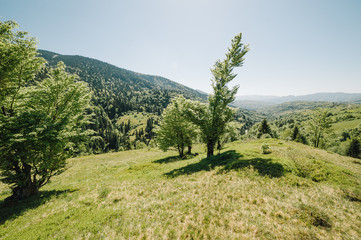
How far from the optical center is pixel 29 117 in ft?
39.9

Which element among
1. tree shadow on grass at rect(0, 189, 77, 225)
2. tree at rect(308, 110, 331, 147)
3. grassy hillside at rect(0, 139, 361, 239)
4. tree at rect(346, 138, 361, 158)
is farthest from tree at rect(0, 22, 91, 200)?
tree at rect(346, 138, 361, 158)

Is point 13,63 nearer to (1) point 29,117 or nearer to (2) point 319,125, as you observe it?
(1) point 29,117

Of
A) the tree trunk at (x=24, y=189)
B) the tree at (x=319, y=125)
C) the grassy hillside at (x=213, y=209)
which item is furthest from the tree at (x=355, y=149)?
the tree trunk at (x=24, y=189)

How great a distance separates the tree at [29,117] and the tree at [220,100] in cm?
1570

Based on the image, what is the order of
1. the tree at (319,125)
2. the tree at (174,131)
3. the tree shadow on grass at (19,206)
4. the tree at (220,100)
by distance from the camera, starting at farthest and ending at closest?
the tree at (319,125) → the tree at (174,131) → the tree at (220,100) → the tree shadow on grass at (19,206)

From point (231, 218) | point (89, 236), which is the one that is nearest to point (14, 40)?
point (89, 236)

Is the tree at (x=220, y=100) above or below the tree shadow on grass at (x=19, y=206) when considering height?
above

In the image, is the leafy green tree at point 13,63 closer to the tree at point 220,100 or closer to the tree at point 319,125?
the tree at point 220,100

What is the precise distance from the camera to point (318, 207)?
9016 mm

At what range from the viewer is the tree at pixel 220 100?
A: 20.7m

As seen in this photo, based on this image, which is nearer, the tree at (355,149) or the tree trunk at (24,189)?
the tree trunk at (24,189)

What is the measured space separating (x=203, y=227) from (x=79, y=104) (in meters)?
17.7

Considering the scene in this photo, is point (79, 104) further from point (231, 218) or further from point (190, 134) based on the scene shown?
point (190, 134)

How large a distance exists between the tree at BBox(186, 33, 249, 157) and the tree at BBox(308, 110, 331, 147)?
42.2m
